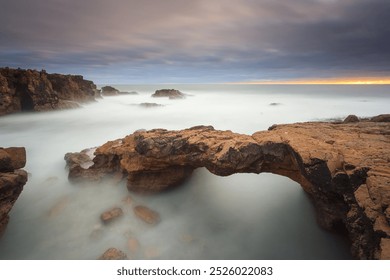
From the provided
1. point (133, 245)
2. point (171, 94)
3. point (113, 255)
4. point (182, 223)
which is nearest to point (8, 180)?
point (113, 255)

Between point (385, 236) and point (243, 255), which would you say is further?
point (243, 255)

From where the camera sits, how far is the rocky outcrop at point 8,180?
5727 millimetres

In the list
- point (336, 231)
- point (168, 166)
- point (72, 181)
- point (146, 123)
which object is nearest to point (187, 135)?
point (168, 166)

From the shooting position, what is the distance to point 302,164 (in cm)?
451

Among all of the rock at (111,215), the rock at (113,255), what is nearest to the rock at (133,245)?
the rock at (113,255)

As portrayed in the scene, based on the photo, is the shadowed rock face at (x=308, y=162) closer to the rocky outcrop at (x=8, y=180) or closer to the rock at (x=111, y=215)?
the rock at (x=111, y=215)

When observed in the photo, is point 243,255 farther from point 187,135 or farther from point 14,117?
point 14,117

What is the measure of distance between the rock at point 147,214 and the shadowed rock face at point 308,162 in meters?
0.72

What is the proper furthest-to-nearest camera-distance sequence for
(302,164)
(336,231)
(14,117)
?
(14,117) < (336,231) < (302,164)

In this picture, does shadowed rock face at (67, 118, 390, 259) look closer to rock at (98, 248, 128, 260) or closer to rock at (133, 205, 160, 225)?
rock at (133, 205, 160, 225)

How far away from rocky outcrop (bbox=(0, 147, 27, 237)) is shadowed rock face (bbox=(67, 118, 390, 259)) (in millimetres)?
2653

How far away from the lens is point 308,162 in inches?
172

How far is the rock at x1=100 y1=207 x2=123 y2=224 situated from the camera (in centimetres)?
686

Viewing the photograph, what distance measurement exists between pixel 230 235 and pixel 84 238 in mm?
4145
